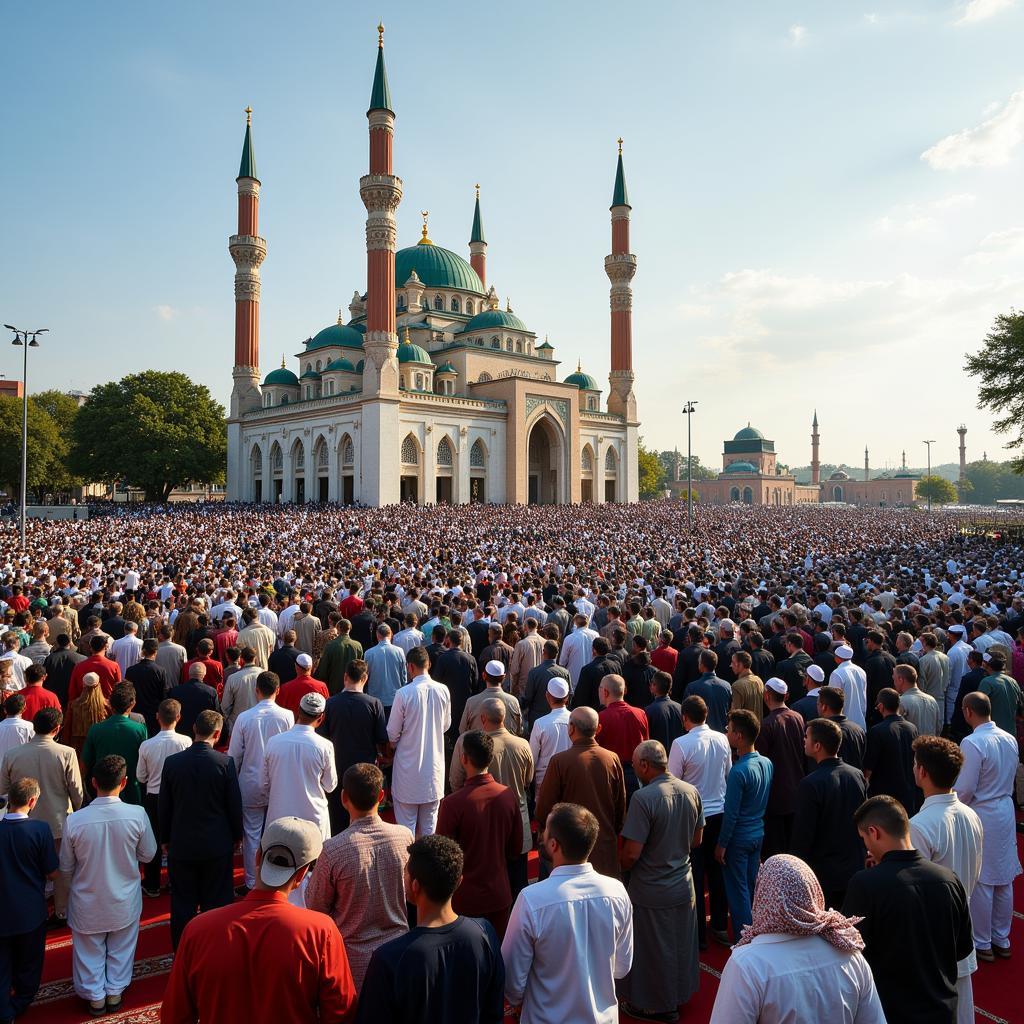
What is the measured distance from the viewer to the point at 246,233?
52688mm

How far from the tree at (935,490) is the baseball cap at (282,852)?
396ft

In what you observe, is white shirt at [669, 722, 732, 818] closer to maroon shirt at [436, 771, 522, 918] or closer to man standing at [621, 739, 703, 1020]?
man standing at [621, 739, 703, 1020]

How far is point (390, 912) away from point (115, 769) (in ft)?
6.25

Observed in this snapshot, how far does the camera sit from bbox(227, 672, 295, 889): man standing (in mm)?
5242

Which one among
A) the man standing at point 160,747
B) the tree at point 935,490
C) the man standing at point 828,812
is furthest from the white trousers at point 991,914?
the tree at point 935,490

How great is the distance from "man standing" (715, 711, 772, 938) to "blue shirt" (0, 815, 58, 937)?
3.87 metres

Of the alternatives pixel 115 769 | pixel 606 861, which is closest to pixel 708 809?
pixel 606 861

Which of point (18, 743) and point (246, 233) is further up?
point (246, 233)

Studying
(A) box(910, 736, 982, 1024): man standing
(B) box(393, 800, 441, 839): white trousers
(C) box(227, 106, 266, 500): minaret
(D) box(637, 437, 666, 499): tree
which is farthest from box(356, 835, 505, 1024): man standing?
(D) box(637, 437, 666, 499): tree

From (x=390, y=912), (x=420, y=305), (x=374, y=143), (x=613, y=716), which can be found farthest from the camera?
(x=420, y=305)

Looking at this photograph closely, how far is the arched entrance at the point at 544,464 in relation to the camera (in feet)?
180

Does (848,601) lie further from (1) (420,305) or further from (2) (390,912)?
(1) (420,305)

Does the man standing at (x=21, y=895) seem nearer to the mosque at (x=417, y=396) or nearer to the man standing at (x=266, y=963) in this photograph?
the man standing at (x=266, y=963)

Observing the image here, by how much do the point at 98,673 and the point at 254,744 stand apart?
2494mm
